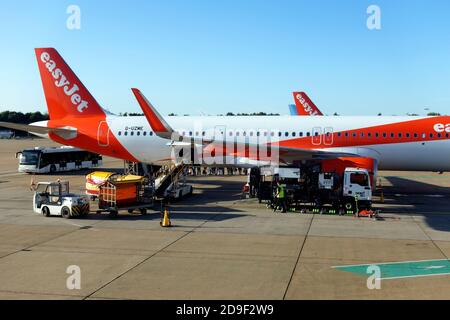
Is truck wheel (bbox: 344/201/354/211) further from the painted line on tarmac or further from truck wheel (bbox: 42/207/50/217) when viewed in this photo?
truck wheel (bbox: 42/207/50/217)

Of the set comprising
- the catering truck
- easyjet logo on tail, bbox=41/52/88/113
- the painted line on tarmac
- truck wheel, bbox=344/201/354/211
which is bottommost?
the painted line on tarmac

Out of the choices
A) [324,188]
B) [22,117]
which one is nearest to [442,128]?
[324,188]

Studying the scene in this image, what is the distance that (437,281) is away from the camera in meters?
12.4

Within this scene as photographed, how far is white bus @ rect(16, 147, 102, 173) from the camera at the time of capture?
43875 mm

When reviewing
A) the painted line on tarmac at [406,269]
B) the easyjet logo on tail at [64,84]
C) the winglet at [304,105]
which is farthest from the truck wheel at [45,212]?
the winglet at [304,105]

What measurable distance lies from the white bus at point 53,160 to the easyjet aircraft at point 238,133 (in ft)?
38.2

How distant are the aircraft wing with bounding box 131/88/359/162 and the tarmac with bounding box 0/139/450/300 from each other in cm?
351

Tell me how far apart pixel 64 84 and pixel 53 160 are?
1612 centimetres

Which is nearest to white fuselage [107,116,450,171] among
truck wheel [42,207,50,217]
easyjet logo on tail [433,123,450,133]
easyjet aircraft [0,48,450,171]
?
easyjet aircraft [0,48,450,171]

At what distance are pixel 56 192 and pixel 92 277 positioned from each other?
39.8ft

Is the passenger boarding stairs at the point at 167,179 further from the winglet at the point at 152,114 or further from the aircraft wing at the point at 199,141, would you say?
the winglet at the point at 152,114

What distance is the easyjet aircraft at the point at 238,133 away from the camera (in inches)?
1061

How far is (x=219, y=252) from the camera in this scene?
15445mm
